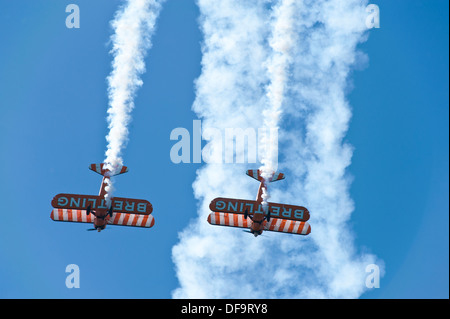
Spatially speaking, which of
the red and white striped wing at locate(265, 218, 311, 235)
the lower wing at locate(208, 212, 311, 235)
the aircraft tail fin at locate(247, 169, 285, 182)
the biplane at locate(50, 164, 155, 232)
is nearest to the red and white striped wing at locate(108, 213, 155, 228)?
the biplane at locate(50, 164, 155, 232)

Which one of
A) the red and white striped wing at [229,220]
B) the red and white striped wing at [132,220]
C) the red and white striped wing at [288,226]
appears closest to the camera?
the red and white striped wing at [229,220]

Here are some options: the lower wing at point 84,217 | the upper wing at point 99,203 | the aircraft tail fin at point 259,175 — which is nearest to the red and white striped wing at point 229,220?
the aircraft tail fin at point 259,175

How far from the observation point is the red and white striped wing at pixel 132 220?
62500 mm

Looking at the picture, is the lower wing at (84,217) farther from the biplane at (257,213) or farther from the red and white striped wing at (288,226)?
the red and white striped wing at (288,226)

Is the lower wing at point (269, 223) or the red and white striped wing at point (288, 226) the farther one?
the red and white striped wing at point (288, 226)

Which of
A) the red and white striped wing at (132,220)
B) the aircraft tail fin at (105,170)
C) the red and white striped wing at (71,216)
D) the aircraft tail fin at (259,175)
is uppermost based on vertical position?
the aircraft tail fin at (105,170)

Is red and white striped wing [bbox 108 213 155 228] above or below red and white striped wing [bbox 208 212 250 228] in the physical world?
above

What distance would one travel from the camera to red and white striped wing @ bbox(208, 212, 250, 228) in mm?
61500

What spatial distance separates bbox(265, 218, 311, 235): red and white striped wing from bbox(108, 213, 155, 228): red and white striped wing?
892cm

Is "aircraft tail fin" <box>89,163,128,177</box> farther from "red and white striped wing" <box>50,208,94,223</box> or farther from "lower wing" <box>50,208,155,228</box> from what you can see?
"red and white striped wing" <box>50,208,94,223</box>

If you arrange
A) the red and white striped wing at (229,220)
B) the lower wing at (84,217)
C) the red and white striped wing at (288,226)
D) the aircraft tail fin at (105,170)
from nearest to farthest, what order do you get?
the aircraft tail fin at (105,170), the red and white striped wing at (229,220), the red and white striped wing at (288,226), the lower wing at (84,217)
